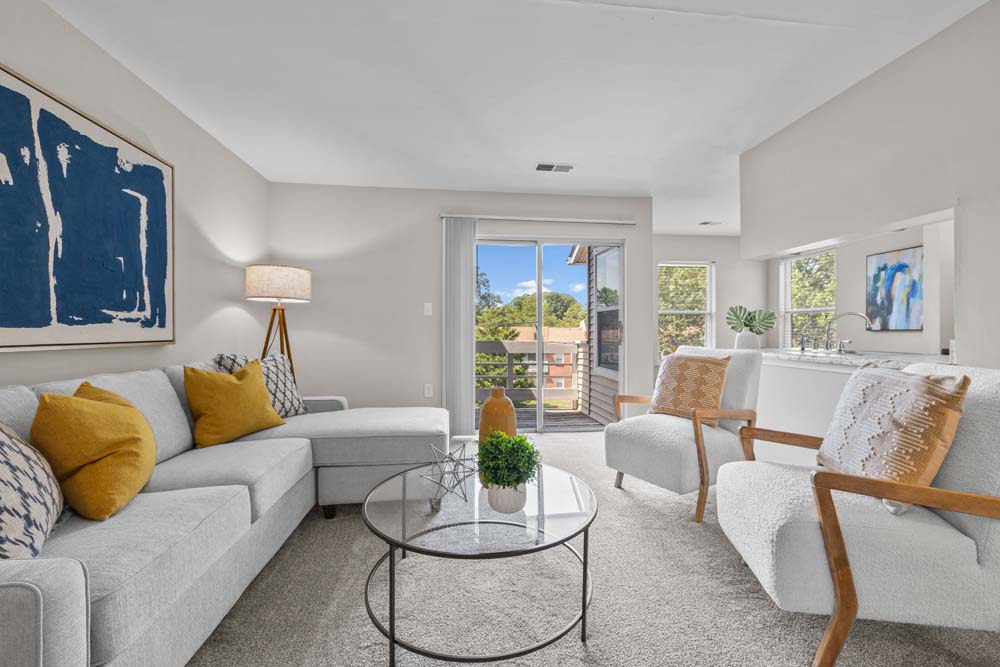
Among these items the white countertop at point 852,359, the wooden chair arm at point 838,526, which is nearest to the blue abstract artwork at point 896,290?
the white countertop at point 852,359

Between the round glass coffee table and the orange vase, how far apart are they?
0.24m

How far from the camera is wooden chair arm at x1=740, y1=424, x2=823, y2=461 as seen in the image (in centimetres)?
198

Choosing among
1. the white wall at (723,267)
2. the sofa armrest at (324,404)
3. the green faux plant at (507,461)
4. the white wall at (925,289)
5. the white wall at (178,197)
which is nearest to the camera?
the green faux plant at (507,461)

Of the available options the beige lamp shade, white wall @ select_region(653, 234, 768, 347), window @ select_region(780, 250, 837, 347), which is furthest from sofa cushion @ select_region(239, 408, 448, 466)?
white wall @ select_region(653, 234, 768, 347)

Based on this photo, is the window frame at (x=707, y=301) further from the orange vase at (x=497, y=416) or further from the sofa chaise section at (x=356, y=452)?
the orange vase at (x=497, y=416)

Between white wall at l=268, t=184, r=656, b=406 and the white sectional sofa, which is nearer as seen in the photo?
the white sectional sofa

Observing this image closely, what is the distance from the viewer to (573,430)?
15.3ft

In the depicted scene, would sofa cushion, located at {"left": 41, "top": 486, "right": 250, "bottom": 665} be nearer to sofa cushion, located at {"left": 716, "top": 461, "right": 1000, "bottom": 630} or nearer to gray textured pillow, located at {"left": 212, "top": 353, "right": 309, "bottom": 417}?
gray textured pillow, located at {"left": 212, "top": 353, "right": 309, "bottom": 417}

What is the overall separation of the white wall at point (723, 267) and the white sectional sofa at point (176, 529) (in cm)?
509

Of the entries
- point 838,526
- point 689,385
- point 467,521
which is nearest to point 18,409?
point 467,521

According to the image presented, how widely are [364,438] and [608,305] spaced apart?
3092mm

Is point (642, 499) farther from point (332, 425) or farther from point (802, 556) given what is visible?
point (332, 425)

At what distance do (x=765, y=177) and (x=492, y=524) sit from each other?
3177 millimetres

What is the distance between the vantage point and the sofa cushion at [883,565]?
52.2 inches
